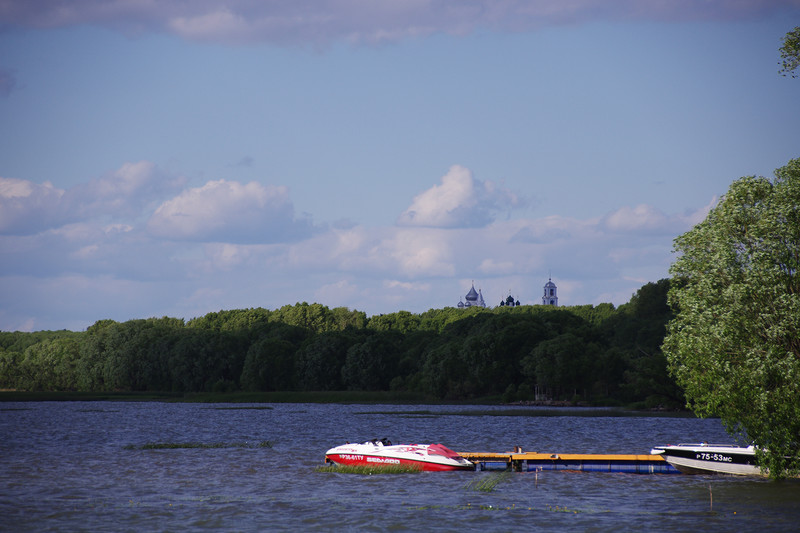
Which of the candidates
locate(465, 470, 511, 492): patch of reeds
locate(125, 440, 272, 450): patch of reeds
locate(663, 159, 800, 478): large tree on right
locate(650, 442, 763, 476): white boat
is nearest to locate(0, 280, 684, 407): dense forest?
locate(125, 440, 272, 450): patch of reeds

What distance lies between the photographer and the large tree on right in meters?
40.5

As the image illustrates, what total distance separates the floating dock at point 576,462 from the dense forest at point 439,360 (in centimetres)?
7671

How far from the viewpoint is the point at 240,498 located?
41156mm

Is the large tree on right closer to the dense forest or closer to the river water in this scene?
the river water

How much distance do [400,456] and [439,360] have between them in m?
105

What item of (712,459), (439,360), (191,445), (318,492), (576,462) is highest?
(439,360)

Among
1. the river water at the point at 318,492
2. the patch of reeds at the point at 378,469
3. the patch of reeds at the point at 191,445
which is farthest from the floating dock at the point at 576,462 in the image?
the patch of reeds at the point at 191,445

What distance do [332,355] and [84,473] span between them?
129844 mm

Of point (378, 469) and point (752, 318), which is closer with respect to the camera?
point (752, 318)

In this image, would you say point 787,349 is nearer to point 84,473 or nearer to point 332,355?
point 84,473

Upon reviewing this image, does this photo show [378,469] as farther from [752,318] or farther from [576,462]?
[752,318]

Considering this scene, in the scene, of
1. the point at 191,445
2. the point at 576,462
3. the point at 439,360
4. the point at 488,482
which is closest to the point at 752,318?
the point at 576,462

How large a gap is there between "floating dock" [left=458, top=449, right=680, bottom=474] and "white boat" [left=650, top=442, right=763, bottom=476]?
1.82 feet

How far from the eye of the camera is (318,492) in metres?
43.5
